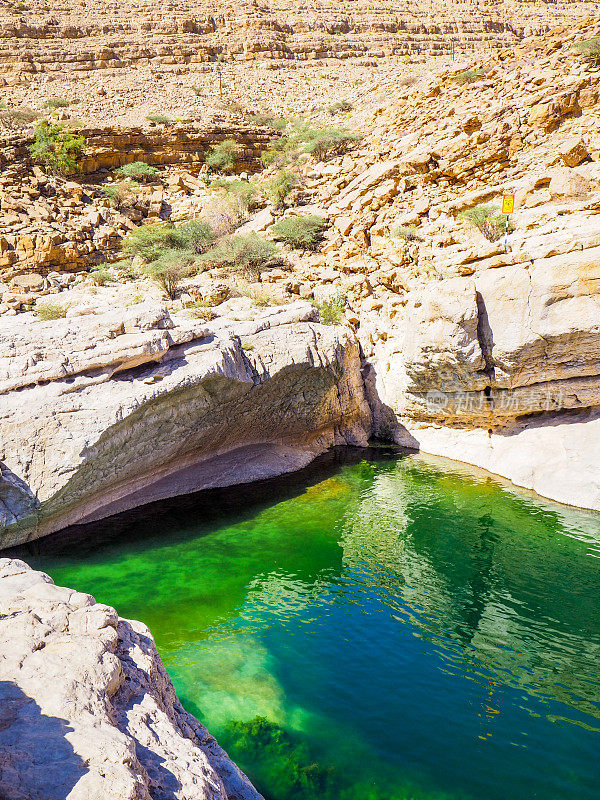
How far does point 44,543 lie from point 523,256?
12.4 metres

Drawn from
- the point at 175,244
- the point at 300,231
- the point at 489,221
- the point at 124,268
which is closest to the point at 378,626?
the point at 489,221

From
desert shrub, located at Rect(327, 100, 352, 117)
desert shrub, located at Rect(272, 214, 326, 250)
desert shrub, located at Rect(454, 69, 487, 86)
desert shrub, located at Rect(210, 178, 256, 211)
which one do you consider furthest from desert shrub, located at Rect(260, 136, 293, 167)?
desert shrub, located at Rect(454, 69, 487, 86)

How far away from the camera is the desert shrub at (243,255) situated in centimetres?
1942

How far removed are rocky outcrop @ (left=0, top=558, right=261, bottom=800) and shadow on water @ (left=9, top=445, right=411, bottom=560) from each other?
5.80 m

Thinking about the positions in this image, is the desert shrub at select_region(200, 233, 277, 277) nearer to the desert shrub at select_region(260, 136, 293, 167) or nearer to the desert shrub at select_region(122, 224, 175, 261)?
the desert shrub at select_region(122, 224, 175, 261)

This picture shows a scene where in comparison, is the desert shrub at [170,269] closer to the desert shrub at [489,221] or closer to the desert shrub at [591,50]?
the desert shrub at [489,221]

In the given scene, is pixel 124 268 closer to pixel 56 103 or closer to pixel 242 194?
pixel 242 194

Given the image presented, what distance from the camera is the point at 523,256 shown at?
12.4 m

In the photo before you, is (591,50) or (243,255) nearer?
(591,50)

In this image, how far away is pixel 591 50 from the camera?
19.3 metres

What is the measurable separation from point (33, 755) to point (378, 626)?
18.4 feet

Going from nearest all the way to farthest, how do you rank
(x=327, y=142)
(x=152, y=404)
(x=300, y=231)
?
(x=152, y=404), (x=300, y=231), (x=327, y=142)

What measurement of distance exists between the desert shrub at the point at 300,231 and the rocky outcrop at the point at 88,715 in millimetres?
18157


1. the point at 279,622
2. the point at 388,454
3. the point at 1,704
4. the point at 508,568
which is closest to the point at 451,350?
the point at 388,454
